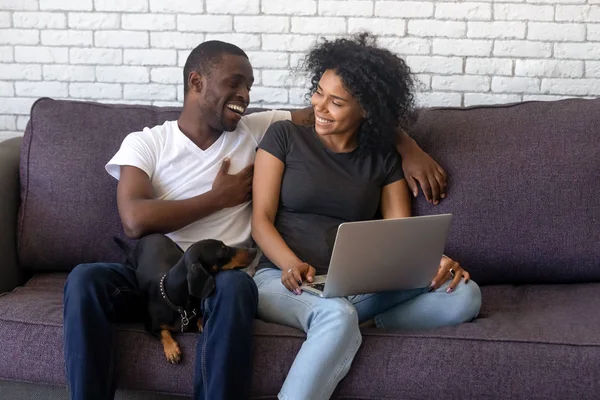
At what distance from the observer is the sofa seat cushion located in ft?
5.74

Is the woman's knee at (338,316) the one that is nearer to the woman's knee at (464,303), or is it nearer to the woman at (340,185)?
the woman at (340,185)

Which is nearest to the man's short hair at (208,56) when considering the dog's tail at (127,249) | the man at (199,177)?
the man at (199,177)

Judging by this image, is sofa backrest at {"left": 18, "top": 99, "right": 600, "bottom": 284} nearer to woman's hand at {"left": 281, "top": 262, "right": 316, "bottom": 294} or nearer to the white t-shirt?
the white t-shirt

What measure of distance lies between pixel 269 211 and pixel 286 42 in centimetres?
87

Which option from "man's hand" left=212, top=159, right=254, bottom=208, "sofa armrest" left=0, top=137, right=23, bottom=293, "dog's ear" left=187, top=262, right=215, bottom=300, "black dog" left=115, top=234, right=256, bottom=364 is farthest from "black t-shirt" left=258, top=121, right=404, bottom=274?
"sofa armrest" left=0, top=137, right=23, bottom=293

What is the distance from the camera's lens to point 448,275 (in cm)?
202

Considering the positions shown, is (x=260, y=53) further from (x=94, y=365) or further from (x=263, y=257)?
(x=94, y=365)

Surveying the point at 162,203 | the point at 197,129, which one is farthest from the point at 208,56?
the point at 162,203

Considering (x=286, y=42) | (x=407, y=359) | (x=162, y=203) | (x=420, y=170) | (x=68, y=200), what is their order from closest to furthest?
(x=407, y=359), (x=162, y=203), (x=420, y=170), (x=68, y=200), (x=286, y=42)

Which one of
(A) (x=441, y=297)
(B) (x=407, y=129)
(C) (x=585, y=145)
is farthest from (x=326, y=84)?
(C) (x=585, y=145)

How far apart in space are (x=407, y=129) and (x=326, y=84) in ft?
1.27

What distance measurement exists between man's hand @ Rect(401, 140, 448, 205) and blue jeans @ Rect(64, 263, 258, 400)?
615mm

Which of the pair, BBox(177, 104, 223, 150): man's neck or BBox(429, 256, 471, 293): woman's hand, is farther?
BBox(177, 104, 223, 150): man's neck

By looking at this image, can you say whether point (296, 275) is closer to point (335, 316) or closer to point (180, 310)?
point (335, 316)
